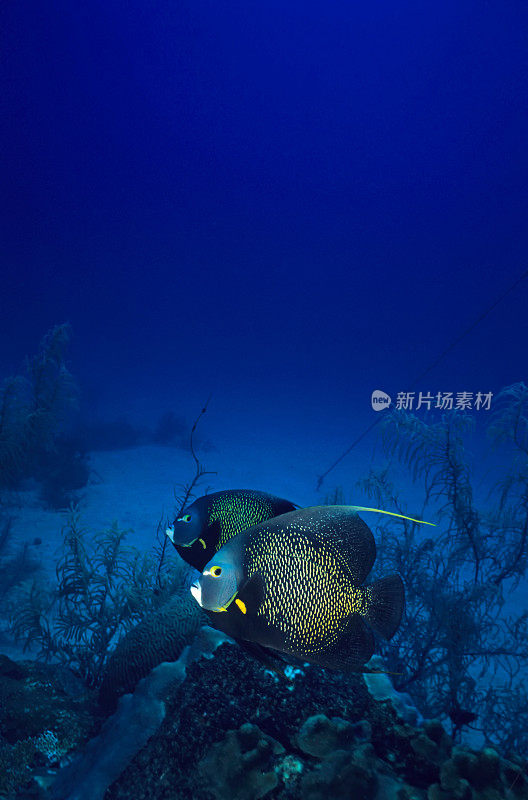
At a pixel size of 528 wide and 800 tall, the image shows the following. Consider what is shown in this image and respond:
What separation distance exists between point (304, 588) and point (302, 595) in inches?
0.9

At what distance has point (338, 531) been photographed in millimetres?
1350

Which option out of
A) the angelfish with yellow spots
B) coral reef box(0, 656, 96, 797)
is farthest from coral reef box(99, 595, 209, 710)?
the angelfish with yellow spots

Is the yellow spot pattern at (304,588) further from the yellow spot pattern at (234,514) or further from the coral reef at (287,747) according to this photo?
the coral reef at (287,747)

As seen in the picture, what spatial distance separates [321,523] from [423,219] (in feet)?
480

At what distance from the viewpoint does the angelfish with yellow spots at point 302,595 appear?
3.94 ft

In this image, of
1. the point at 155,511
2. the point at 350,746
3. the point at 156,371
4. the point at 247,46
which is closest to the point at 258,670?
the point at 350,746

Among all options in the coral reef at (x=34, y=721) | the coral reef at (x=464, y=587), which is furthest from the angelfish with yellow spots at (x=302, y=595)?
the coral reef at (x=464, y=587)

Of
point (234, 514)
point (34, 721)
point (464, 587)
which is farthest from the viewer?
point (464, 587)

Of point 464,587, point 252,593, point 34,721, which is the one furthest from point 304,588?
point 464,587

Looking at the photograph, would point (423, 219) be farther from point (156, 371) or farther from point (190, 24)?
point (156, 371)

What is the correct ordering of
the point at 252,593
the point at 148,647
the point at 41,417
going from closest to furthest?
the point at 252,593 → the point at 148,647 → the point at 41,417

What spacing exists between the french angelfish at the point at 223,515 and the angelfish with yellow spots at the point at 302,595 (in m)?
0.52

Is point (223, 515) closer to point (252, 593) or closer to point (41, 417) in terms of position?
point (252, 593)

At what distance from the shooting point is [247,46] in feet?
354
